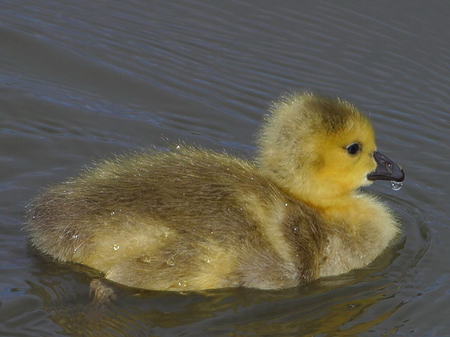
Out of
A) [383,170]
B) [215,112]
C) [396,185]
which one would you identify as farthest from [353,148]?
[215,112]

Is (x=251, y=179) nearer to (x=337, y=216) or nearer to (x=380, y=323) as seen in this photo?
(x=337, y=216)

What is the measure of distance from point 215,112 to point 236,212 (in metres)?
2.00

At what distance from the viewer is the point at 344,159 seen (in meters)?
5.06

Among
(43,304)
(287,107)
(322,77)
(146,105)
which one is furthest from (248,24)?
(43,304)

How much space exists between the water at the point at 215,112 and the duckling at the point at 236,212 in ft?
0.36

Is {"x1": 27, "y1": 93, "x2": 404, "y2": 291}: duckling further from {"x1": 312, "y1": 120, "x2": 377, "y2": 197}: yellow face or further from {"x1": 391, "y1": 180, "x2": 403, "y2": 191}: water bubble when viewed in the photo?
{"x1": 391, "y1": 180, "x2": 403, "y2": 191}: water bubble

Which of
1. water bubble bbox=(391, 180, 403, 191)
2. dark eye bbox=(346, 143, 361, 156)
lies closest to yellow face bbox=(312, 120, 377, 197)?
dark eye bbox=(346, 143, 361, 156)

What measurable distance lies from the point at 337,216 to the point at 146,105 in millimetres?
1997

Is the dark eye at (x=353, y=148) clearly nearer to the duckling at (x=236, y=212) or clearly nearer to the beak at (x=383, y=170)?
the duckling at (x=236, y=212)

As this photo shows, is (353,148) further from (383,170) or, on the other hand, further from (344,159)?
(383,170)

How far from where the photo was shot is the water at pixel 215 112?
4.52 m

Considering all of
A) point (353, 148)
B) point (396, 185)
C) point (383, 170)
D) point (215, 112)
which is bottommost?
point (215, 112)

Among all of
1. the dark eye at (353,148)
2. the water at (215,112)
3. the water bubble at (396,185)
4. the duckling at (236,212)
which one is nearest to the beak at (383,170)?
the duckling at (236,212)

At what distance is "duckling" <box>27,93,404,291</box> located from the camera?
14.9ft
